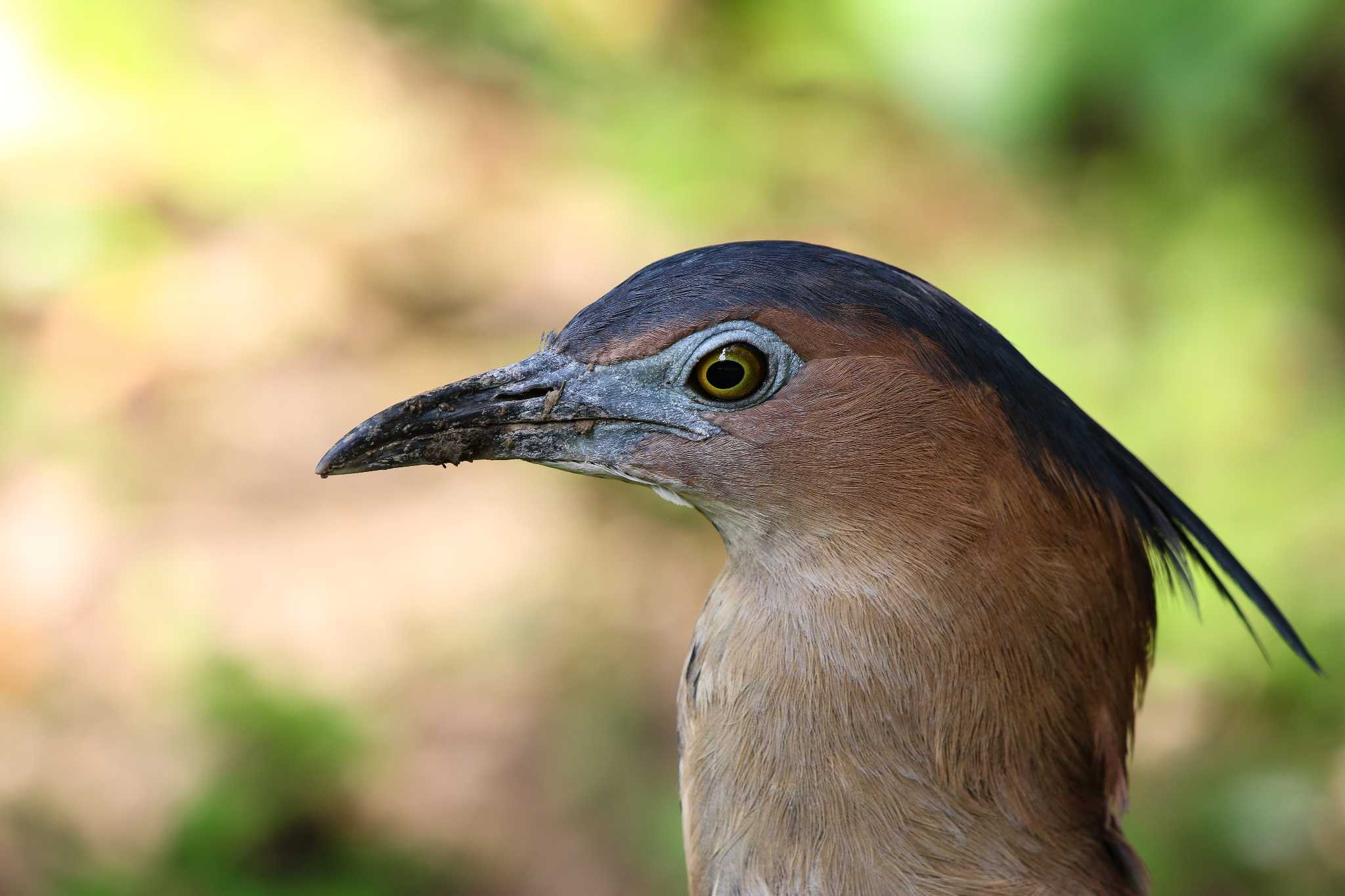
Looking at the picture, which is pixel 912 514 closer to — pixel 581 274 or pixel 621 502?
pixel 621 502

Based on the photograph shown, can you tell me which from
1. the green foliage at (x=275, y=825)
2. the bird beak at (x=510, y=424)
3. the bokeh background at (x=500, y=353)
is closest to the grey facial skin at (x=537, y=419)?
the bird beak at (x=510, y=424)

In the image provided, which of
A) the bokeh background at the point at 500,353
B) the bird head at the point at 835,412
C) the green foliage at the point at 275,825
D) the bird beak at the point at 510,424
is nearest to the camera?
the bird head at the point at 835,412

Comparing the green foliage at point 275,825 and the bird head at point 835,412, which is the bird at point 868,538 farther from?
the green foliage at point 275,825

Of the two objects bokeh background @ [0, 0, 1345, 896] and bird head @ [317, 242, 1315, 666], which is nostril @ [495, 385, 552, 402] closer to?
bird head @ [317, 242, 1315, 666]

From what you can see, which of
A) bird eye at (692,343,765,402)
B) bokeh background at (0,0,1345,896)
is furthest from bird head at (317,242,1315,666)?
bokeh background at (0,0,1345,896)

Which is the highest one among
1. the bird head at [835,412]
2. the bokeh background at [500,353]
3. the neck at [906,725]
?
the bokeh background at [500,353]

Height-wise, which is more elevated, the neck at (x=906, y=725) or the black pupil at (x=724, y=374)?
the black pupil at (x=724, y=374)

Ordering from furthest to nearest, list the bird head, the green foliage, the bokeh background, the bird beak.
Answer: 1. the bokeh background
2. the green foliage
3. the bird beak
4. the bird head

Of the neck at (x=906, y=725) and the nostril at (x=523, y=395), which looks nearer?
the neck at (x=906, y=725)
